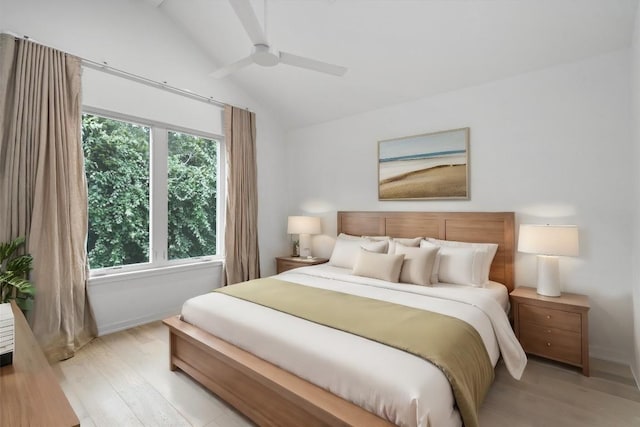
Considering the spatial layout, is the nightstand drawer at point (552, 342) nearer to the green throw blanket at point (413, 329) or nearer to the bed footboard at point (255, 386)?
the green throw blanket at point (413, 329)

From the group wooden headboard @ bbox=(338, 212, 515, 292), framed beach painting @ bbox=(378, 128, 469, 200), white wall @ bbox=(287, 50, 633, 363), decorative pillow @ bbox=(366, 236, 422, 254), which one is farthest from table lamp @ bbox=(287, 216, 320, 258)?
white wall @ bbox=(287, 50, 633, 363)

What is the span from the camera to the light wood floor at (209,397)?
73.9 inches

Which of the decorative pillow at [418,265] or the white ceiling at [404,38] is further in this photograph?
the decorative pillow at [418,265]

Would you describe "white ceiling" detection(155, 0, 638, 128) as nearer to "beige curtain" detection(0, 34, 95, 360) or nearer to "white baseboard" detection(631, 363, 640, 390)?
"beige curtain" detection(0, 34, 95, 360)

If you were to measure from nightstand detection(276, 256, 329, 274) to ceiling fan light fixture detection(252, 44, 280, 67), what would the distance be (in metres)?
2.63

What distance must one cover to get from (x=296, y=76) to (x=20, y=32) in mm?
2570

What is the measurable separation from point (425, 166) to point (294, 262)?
2120 millimetres

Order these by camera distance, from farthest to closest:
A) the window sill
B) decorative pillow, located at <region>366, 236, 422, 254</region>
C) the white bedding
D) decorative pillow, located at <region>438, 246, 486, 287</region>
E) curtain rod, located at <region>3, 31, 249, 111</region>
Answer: decorative pillow, located at <region>366, 236, 422, 254</region> → the window sill → curtain rod, located at <region>3, 31, 249, 111</region> → decorative pillow, located at <region>438, 246, 486, 287</region> → the white bedding

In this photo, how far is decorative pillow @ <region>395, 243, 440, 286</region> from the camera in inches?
110

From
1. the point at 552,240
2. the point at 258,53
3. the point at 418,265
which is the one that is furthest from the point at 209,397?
the point at 552,240

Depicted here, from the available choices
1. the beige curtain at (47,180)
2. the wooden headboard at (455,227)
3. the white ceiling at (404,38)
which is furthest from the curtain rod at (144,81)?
the wooden headboard at (455,227)

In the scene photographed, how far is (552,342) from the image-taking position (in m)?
2.47

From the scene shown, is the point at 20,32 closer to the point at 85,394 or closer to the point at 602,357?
the point at 85,394

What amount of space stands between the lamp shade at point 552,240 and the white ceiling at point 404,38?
153 centimetres
